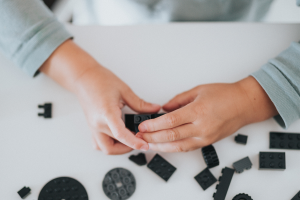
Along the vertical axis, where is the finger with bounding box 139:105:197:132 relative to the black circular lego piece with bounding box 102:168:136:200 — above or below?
above

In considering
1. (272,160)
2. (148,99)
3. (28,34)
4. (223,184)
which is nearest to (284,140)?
(272,160)

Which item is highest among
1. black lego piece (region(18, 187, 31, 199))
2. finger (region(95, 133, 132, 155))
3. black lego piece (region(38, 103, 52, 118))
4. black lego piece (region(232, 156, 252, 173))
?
black lego piece (region(38, 103, 52, 118))

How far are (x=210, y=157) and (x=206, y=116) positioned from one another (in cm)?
8

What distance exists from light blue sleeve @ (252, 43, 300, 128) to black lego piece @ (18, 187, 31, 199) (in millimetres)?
504

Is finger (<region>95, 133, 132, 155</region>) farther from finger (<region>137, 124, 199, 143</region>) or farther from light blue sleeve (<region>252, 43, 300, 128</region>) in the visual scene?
light blue sleeve (<region>252, 43, 300, 128</region>)

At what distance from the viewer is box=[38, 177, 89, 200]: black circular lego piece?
43 cm

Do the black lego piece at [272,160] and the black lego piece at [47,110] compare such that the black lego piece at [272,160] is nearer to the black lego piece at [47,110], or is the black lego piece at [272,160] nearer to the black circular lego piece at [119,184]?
the black circular lego piece at [119,184]

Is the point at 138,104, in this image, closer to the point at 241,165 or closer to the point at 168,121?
the point at 168,121

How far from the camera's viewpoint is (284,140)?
1.54 feet

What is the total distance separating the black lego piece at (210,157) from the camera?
0.45 meters

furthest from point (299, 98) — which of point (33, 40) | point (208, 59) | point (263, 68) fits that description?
point (33, 40)

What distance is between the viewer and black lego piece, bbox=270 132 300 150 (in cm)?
47

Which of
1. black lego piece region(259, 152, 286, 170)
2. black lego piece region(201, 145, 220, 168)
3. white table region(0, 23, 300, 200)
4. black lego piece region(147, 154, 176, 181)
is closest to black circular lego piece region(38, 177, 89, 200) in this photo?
white table region(0, 23, 300, 200)

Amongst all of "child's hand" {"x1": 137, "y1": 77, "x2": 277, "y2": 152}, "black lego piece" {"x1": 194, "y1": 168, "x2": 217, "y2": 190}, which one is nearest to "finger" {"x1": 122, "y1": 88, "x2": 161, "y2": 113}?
"child's hand" {"x1": 137, "y1": 77, "x2": 277, "y2": 152}
